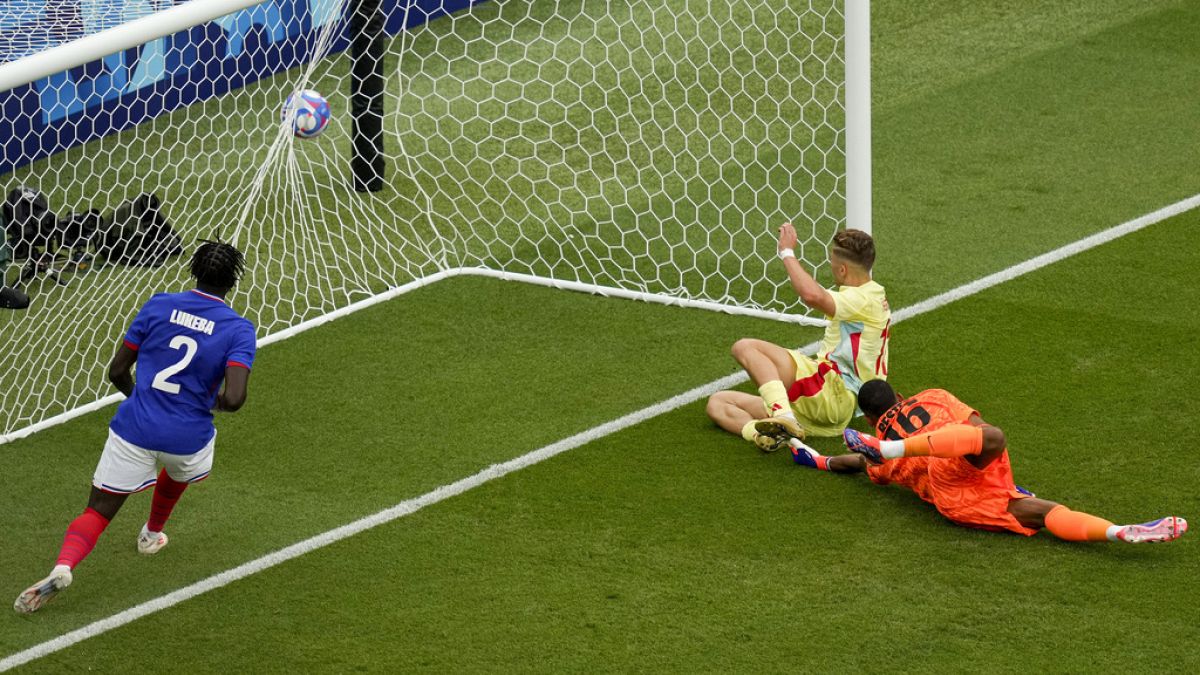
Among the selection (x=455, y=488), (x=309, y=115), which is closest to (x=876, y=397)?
(x=455, y=488)

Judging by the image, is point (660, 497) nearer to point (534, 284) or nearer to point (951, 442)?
point (951, 442)

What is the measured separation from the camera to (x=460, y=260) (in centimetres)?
930

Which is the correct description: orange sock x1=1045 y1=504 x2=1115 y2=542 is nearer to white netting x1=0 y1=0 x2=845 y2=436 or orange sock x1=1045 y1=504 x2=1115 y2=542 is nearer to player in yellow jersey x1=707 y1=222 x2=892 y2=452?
player in yellow jersey x1=707 y1=222 x2=892 y2=452

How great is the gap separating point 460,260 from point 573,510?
3016 mm

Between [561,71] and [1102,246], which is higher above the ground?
[561,71]

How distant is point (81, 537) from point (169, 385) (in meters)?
0.65

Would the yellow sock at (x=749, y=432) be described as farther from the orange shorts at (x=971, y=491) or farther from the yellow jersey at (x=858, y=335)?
the orange shorts at (x=971, y=491)

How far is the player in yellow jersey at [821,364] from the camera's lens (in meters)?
6.85

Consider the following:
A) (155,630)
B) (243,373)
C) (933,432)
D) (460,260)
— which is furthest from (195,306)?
(460,260)

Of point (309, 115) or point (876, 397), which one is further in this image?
point (309, 115)

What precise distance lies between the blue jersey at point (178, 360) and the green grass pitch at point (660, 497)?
69 cm

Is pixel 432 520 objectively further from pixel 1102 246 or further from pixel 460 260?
pixel 1102 246

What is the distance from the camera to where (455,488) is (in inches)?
267

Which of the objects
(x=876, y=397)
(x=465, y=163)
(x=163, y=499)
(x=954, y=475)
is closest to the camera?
(x=163, y=499)
